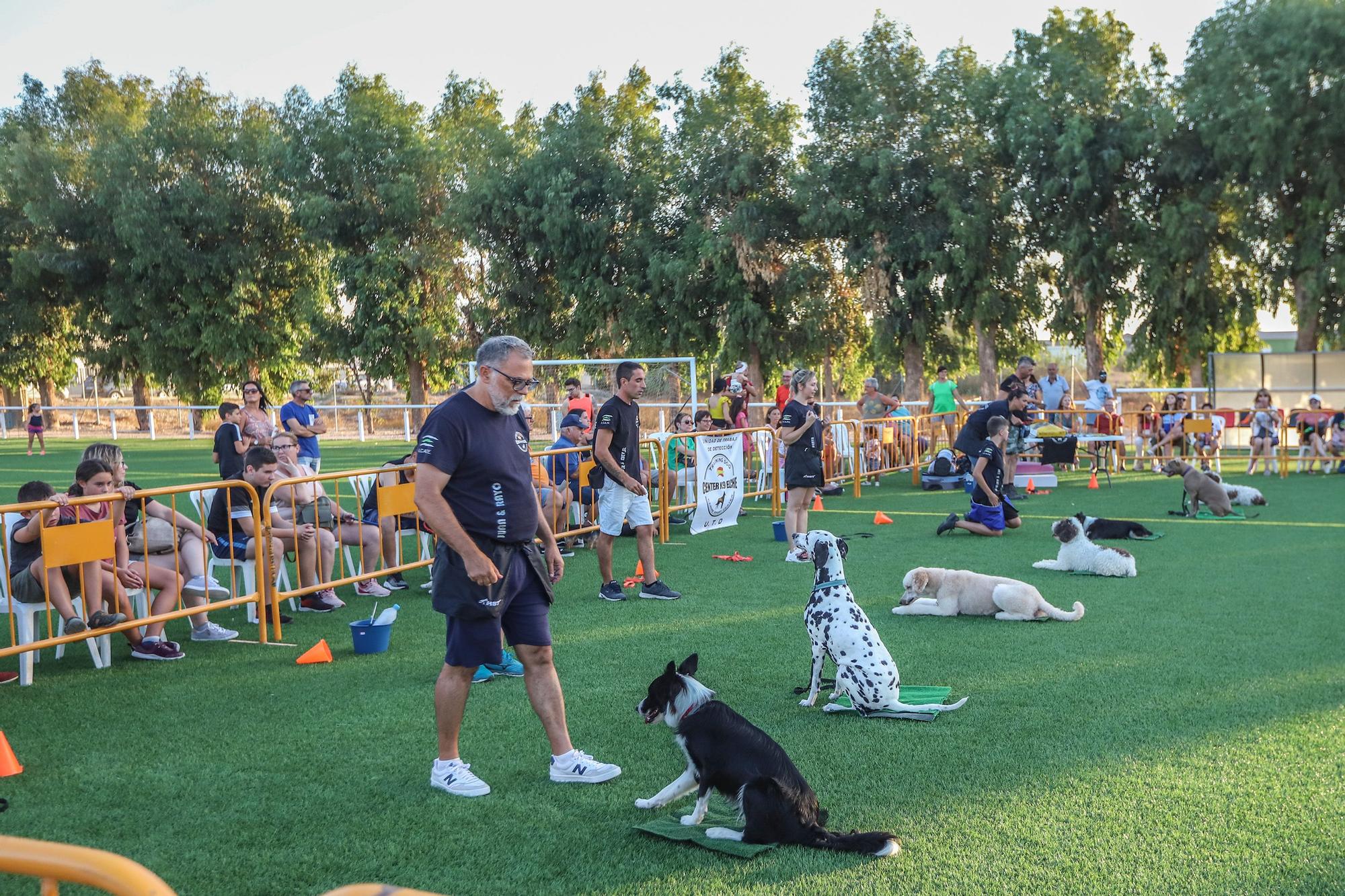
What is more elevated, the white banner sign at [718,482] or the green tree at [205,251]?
the green tree at [205,251]

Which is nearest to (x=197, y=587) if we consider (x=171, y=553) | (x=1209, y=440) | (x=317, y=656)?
(x=171, y=553)

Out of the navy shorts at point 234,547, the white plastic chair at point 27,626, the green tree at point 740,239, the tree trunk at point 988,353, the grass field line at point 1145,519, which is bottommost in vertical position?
the grass field line at point 1145,519

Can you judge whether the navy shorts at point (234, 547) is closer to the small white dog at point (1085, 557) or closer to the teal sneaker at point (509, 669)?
the teal sneaker at point (509, 669)

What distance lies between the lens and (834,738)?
17.3 feet

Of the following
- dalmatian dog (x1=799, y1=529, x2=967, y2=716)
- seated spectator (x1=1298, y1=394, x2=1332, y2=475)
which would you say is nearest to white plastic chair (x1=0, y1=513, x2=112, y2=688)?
dalmatian dog (x1=799, y1=529, x2=967, y2=716)

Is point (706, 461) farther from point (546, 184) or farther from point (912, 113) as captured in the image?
point (546, 184)

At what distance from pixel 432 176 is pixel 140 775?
37.9m

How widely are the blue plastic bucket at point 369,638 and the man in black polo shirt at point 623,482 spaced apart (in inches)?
81.2

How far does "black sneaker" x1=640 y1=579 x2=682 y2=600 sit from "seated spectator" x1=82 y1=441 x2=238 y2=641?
3.21 meters

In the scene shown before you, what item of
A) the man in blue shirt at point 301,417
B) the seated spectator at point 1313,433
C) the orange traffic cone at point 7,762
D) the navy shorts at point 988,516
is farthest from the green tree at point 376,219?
the orange traffic cone at point 7,762

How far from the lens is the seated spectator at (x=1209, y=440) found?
19.1 m

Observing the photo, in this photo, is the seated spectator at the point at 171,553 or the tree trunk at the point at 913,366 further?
the tree trunk at the point at 913,366

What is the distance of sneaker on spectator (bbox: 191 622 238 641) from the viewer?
308 inches

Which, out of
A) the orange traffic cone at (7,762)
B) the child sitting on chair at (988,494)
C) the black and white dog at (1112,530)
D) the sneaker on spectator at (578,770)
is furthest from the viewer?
the child sitting on chair at (988,494)
